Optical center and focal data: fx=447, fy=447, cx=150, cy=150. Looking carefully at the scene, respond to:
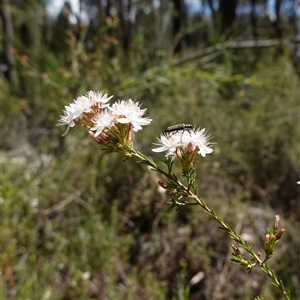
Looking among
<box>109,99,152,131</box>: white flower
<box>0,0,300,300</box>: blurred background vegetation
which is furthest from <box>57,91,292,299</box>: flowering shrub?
<box>0,0,300,300</box>: blurred background vegetation

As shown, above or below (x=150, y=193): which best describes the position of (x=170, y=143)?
above

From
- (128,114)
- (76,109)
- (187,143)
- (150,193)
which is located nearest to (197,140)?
(187,143)

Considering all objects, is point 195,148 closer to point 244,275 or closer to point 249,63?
point 244,275

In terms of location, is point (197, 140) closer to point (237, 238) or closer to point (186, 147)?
point (186, 147)

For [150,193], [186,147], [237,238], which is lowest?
[150,193]

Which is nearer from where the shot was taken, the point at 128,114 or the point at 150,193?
the point at 128,114

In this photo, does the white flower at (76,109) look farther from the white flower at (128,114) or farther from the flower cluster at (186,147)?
→ the flower cluster at (186,147)

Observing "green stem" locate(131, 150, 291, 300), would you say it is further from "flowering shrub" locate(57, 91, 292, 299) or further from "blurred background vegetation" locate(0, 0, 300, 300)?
"blurred background vegetation" locate(0, 0, 300, 300)
